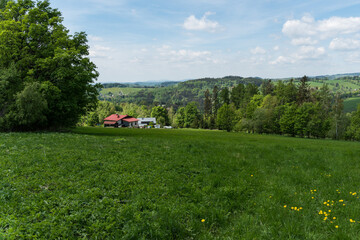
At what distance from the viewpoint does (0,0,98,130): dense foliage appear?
83.0ft

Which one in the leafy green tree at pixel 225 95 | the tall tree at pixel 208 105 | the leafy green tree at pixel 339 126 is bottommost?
the leafy green tree at pixel 339 126

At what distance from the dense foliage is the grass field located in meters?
17.2

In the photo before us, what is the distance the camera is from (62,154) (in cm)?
1259

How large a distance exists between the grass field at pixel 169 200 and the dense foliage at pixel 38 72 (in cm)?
1719

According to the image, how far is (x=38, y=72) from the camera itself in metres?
30.0

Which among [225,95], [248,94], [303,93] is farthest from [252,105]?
[225,95]

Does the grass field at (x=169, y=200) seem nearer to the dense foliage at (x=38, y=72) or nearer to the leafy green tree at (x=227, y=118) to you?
the dense foliage at (x=38, y=72)

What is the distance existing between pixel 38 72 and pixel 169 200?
32292mm

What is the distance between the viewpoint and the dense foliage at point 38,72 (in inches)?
996

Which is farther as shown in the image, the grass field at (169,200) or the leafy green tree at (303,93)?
the leafy green tree at (303,93)

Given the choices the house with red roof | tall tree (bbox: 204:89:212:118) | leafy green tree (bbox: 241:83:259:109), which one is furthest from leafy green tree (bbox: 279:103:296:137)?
the house with red roof

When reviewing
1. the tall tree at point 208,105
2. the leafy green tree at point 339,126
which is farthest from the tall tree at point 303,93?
the tall tree at point 208,105

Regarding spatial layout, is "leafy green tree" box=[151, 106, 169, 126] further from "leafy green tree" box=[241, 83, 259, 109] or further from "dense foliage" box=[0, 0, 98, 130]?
"dense foliage" box=[0, 0, 98, 130]

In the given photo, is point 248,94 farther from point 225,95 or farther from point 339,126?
point 339,126
